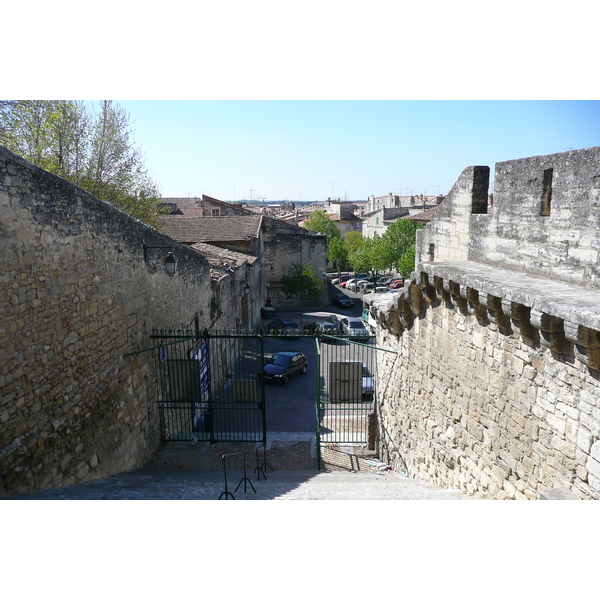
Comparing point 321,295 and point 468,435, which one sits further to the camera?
point 321,295

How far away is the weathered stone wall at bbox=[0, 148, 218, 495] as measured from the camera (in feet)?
16.7

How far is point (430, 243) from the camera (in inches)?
332

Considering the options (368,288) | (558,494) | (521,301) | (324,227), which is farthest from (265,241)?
(558,494)

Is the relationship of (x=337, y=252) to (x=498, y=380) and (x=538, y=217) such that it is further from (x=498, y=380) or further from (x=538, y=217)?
(x=498, y=380)

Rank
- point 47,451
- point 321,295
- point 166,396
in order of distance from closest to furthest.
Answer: point 47,451
point 166,396
point 321,295

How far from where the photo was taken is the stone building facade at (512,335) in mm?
4195

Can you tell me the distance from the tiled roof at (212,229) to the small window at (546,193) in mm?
19981

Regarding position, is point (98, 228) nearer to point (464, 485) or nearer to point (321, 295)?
point (464, 485)

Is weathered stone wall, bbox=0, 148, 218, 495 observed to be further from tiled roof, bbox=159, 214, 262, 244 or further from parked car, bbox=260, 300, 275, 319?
parked car, bbox=260, 300, 275, 319

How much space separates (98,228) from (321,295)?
949 inches

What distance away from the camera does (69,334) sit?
6.18 m

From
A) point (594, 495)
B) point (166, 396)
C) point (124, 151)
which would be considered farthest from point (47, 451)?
point (124, 151)

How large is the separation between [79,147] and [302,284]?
15.7 meters

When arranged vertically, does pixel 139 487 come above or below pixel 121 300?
below
